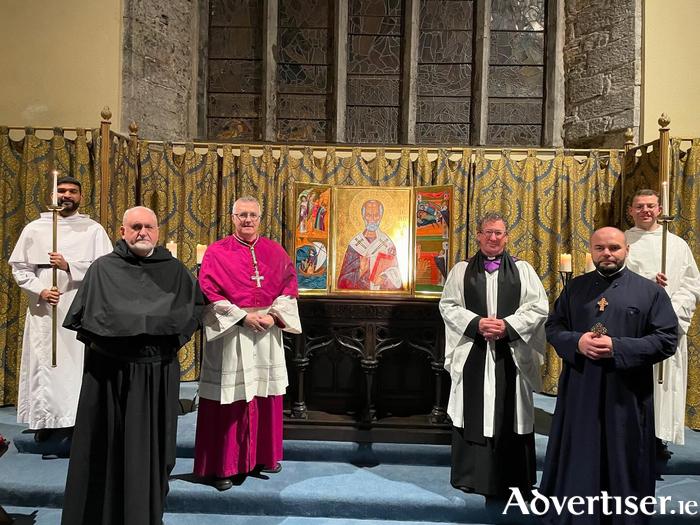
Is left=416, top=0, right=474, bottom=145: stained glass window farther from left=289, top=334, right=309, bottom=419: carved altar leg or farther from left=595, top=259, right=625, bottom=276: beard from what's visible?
left=595, top=259, right=625, bottom=276: beard

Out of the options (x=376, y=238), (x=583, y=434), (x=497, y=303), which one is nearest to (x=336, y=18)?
(x=376, y=238)

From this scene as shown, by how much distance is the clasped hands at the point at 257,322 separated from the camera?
3.68 metres

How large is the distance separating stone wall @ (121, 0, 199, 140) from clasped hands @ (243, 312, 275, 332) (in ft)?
12.1

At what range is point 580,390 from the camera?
124 inches

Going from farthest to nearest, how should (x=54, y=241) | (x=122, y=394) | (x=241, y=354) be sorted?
(x=241, y=354)
(x=54, y=241)
(x=122, y=394)

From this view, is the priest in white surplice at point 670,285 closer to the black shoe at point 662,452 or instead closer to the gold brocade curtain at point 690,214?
the black shoe at point 662,452

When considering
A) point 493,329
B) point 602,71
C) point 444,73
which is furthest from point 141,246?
point 602,71

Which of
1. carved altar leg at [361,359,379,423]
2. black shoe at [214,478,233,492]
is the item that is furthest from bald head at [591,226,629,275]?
black shoe at [214,478,233,492]

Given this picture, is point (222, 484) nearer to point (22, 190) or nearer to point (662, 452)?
point (662, 452)

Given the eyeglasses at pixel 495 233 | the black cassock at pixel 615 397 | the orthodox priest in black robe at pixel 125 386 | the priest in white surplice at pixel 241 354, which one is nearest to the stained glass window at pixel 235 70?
the priest in white surplice at pixel 241 354

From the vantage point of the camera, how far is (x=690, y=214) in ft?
16.1

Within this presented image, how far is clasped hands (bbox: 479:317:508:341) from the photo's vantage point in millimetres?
3508

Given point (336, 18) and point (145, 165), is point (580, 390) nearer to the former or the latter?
point (145, 165)

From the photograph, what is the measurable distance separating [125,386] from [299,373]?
177 centimetres
